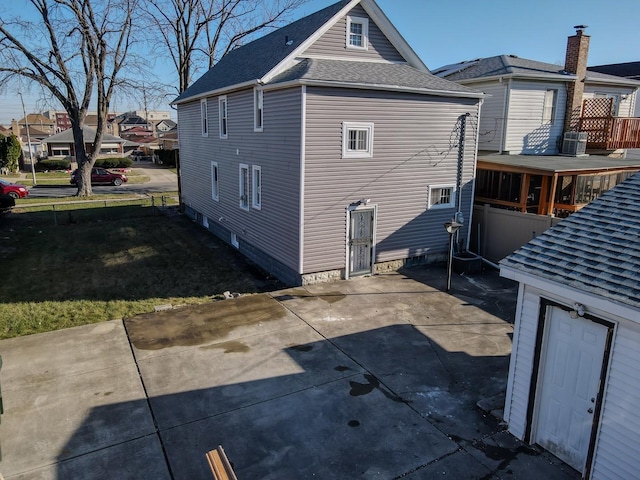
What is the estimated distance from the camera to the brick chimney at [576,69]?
64.1ft

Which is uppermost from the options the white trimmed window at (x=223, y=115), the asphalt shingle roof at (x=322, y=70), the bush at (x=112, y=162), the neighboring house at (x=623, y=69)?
the neighboring house at (x=623, y=69)

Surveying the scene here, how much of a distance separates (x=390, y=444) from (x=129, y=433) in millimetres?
3919

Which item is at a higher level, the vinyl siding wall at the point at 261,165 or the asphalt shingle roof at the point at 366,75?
the asphalt shingle roof at the point at 366,75

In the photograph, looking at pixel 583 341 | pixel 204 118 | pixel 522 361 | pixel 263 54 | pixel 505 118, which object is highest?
pixel 263 54

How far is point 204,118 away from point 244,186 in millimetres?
5699

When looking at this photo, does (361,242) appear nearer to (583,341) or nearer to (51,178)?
(583,341)

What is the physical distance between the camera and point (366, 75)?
13727 mm

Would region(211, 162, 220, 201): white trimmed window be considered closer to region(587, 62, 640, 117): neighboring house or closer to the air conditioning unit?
the air conditioning unit

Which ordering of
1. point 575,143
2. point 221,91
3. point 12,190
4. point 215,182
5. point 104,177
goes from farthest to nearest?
point 104,177 → point 12,190 → point 215,182 → point 575,143 → point 221,91

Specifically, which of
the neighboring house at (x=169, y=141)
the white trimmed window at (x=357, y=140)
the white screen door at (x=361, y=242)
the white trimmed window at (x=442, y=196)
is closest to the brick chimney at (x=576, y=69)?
the white trimmed window at (x=442, y=196)

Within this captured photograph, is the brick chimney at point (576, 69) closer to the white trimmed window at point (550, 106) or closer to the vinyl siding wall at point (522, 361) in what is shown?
the white trimmed window at point (550, 106)

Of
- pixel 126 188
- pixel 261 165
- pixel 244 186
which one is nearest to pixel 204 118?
pixel 244 186

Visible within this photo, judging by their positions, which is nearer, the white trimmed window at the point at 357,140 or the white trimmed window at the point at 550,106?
the white trimmed window at the point at 357,140

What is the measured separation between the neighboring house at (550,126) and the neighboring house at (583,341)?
10052 mm
